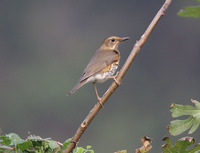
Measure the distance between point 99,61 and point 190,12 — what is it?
10.4 ft

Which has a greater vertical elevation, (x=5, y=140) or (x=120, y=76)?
(x=120, y=76)

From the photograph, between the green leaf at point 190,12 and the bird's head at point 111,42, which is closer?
the green leaf at point 190,12

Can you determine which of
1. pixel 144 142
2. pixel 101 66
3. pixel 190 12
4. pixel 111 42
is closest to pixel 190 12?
pixel 190 12

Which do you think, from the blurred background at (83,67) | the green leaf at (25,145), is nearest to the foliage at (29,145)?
the green leaf at (25,145)

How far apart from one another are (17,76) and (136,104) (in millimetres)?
12664

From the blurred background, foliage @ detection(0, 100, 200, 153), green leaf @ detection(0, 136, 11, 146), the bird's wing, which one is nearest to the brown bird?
the bird's wing

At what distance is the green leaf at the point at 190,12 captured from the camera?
5.63ft

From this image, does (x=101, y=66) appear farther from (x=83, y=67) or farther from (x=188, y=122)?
(x=83, y=67)

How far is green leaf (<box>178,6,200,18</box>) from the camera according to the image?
5.63 ft

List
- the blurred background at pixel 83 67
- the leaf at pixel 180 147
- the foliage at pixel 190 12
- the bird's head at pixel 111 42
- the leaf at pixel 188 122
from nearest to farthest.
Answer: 1. the foliage at pixel 190 12
2. the leaf at pixel 180 147
3. the leaf at pixel 188 122
4. the bird's head at pixel 111 42
5. the blurred background at pixel 83 67

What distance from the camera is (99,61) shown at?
490cm

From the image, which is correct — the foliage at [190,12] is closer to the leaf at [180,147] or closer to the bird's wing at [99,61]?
the leaf at [180,147]

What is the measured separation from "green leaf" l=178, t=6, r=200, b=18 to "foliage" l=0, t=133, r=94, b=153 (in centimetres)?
80

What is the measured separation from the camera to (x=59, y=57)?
56.6 metres
